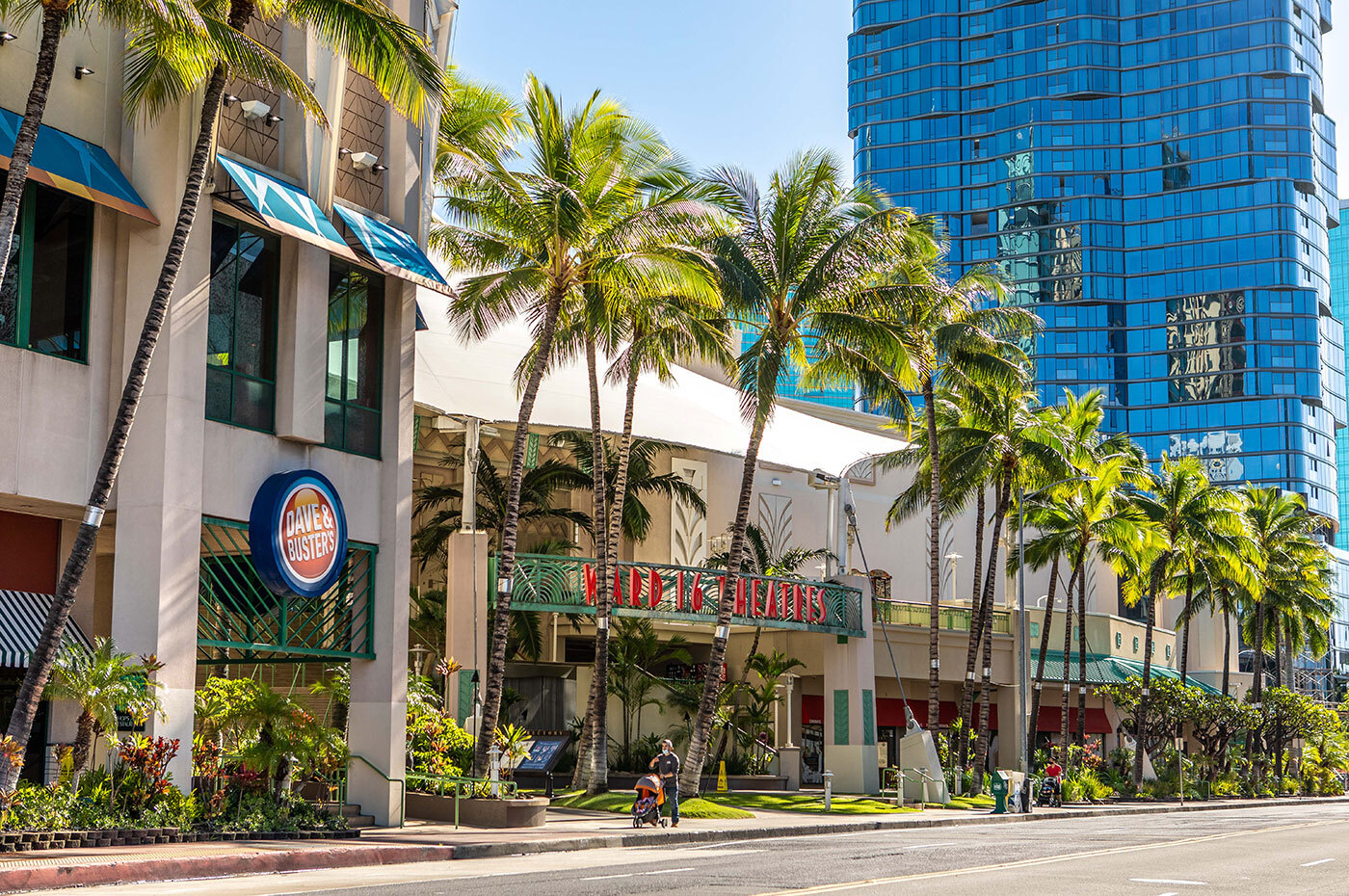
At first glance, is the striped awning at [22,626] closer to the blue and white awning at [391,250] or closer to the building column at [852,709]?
the blue and white awning at [391,250]

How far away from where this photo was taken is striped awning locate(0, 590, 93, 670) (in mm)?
19656

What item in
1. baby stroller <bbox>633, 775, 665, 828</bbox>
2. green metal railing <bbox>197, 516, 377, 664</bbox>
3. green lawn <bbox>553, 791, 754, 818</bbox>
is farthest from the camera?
green lawn <bbox>553, 791, 754, 818</bbox>

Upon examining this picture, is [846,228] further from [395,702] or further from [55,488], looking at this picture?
[55,488]

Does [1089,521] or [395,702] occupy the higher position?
[1089,521]

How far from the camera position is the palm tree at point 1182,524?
53875mm

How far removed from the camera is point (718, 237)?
3131 centimetres

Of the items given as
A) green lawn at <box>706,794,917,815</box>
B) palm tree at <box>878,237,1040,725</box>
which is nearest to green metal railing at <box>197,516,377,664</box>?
green lawn at <box>706,794,917,815</box>

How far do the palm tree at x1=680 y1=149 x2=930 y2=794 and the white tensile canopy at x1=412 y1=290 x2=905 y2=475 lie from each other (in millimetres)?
2990

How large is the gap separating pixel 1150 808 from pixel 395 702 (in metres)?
29.0

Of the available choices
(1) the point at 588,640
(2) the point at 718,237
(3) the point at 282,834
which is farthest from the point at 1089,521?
(3) the point at 282,834

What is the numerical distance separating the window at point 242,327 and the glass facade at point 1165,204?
12741 centimetres

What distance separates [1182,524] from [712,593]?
2748 centimetres

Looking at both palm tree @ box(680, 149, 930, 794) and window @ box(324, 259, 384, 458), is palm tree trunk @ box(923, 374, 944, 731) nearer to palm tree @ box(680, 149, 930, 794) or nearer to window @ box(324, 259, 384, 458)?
palm tree @ box(680, 149, 930, 794)

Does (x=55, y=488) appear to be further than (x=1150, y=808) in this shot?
No
